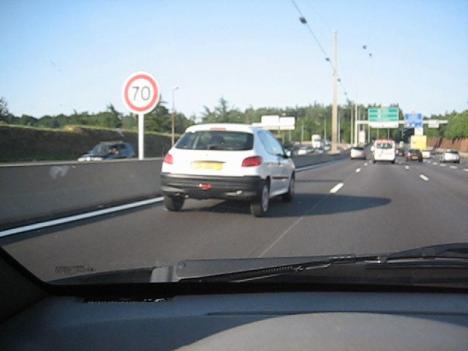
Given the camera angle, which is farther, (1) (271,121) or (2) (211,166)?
(1) (271,121)

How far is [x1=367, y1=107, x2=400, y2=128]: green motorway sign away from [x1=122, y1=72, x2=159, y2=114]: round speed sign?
226 ft

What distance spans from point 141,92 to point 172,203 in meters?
3.90

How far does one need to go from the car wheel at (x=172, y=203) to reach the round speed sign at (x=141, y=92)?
3535 mm

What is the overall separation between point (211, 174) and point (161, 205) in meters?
2.33

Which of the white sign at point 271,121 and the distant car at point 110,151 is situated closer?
the distant car at point 110,151

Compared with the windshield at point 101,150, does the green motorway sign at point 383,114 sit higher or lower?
higher

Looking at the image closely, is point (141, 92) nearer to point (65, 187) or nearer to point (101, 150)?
point (65, 187)

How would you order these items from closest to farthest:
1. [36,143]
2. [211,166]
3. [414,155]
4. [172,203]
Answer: [36,143]
[211,166]
[172,203]
[414,155]

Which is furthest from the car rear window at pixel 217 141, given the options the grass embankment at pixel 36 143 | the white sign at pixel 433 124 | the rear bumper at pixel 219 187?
the white sign at pixel 433 124

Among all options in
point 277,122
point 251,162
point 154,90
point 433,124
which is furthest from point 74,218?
point 433,124

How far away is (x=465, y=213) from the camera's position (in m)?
11.7

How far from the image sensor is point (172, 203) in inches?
444

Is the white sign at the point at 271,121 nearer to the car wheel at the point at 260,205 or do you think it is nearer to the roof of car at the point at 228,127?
the roof of car at the point at 228,127

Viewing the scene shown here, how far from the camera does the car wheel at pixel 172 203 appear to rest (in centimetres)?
1120
